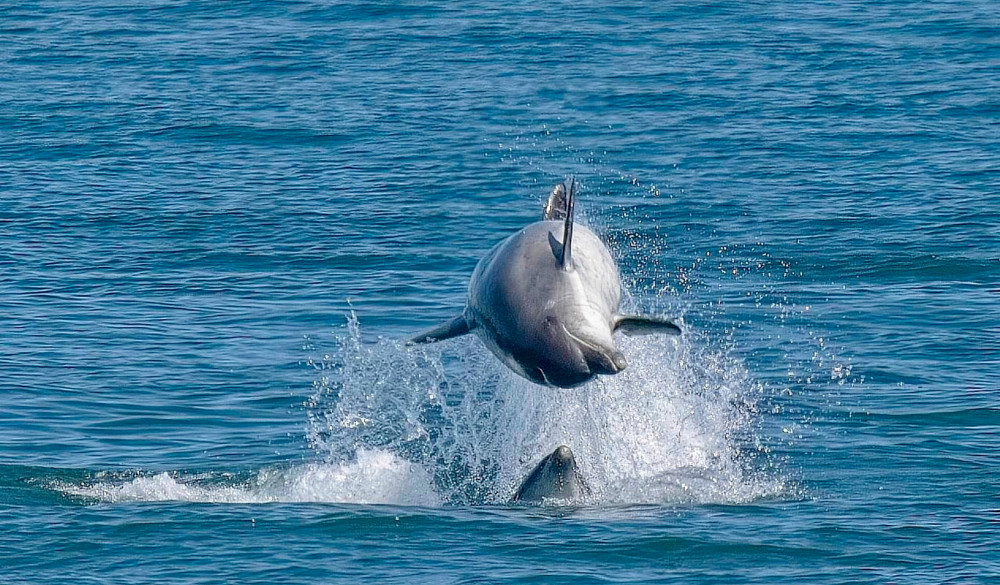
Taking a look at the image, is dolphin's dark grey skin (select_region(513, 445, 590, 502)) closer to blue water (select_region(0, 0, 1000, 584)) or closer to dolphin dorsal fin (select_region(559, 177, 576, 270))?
blue water (select_region(0, 0, 1000, 584))

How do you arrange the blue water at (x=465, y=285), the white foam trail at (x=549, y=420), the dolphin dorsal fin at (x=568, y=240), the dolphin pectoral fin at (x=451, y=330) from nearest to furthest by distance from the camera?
the dolphin dorsal fin at (x=568, y=240), the dolphin pectoral fin at (x=451, y=330), the blue water at (x=465, y=285), the white foam trail at (x=549, y=420)

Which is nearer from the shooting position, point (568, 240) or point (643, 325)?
point (568, 240)

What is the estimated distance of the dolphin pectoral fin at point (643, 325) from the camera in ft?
60.5

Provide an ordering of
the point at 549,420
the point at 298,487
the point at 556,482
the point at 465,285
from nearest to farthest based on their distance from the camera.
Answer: the point at 556,482 < the point at 298,487 < the point at 549,420 < the point at 465,285

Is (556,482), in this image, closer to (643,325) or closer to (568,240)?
(643,325)

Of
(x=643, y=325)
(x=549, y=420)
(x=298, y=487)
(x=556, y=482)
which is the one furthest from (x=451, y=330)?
(x=549, y=420)

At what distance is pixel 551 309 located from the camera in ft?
57.9

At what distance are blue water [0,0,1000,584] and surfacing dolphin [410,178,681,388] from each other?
2382 mm

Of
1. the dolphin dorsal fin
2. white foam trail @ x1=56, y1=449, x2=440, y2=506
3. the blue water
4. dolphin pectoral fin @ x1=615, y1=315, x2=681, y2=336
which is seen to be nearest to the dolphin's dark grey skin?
the blue water

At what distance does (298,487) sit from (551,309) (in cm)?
647

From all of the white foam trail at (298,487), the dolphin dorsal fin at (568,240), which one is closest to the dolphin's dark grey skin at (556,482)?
the white foam trail at (298,487)

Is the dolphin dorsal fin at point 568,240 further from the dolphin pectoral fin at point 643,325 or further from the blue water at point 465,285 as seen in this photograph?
the blue water at point 465,285

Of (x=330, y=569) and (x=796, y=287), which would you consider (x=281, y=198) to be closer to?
(x=796, y=287)

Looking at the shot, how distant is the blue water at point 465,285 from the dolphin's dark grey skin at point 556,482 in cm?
25
